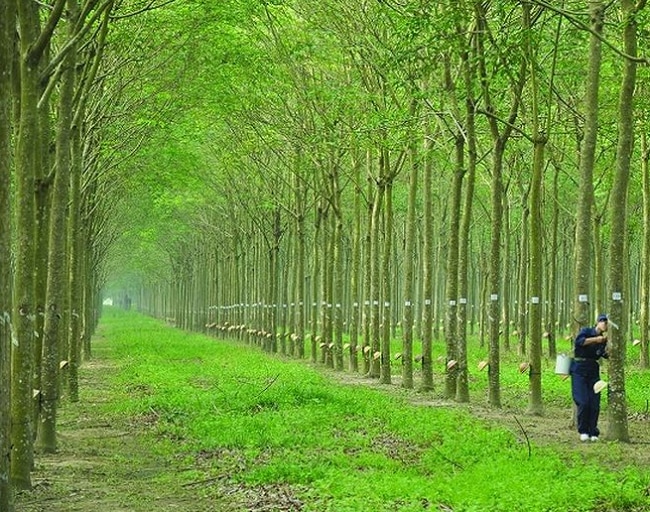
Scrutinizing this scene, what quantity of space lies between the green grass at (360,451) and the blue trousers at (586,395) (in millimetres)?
1130

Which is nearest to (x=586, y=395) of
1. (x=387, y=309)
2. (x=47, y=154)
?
(x=47, y=154)

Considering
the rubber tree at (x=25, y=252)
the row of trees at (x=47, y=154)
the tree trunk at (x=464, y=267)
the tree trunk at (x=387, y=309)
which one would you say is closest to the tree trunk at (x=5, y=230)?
the row of trees at (x=47, y=154)

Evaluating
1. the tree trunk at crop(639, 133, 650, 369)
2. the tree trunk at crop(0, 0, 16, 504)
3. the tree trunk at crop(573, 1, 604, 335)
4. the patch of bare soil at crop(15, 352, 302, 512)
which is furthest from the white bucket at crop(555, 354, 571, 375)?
the tree trunk at crop(639, 133, 650, 369)

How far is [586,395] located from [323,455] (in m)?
4.12

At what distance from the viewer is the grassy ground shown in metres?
8.82

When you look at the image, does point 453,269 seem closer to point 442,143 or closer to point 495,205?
point 495,205

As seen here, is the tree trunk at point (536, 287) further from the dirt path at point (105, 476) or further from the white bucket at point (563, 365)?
the dirt path at point (105, 476)

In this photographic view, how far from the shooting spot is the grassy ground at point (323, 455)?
28.9 ft

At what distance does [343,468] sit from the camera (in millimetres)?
10375

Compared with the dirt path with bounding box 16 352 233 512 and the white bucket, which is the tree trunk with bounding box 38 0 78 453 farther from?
the white bucket

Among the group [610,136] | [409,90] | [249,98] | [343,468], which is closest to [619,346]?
[343,468]

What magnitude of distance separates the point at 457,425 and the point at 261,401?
4.05 metres

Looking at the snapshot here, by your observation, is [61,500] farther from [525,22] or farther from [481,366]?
[525,22]

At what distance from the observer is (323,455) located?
1129 centimetres
